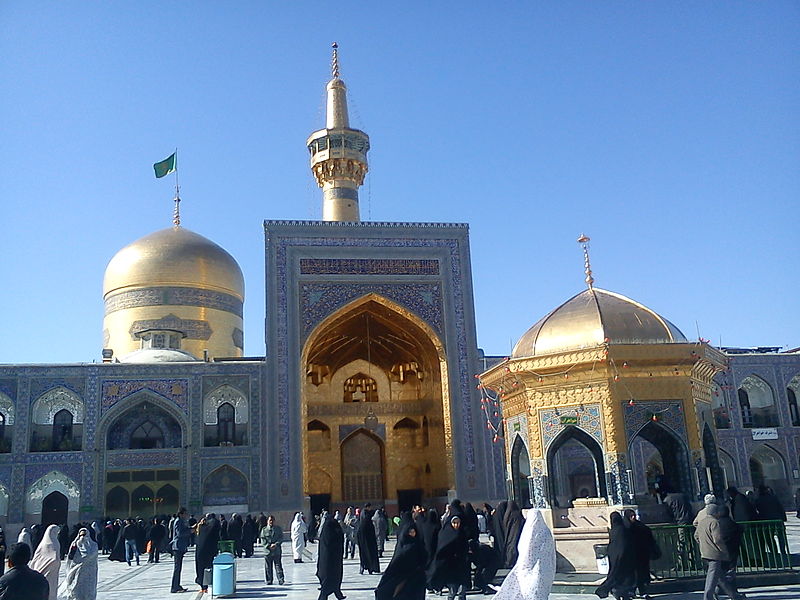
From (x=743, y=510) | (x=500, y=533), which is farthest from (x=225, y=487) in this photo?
(x=743, y=510)

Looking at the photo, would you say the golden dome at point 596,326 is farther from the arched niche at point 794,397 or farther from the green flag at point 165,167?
the green flag at point 165,167

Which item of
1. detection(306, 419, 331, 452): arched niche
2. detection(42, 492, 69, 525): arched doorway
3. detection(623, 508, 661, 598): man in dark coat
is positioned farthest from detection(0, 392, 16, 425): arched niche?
detection(623, 508, 661, 598): man in dark coat

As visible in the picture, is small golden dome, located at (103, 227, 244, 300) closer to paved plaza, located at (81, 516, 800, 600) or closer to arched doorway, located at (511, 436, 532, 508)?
paved plaza, located at (81, 516, 800, 600)

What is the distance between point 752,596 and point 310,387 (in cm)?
1702

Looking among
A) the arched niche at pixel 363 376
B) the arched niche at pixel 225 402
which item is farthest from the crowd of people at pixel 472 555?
the arched niche at pixel 363 376

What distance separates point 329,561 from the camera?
22.2 ft

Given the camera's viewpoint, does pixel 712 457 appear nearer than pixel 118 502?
Yes

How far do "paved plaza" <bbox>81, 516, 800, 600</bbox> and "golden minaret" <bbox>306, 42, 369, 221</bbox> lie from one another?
1121 centimetres

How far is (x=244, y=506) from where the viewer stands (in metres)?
17.7

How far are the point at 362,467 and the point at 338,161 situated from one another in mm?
8174

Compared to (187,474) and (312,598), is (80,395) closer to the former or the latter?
(187,474)

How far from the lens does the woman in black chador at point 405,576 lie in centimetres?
524

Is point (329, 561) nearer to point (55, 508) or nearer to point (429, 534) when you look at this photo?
point (429, 534)

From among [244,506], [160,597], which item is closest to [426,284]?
[244,506]
